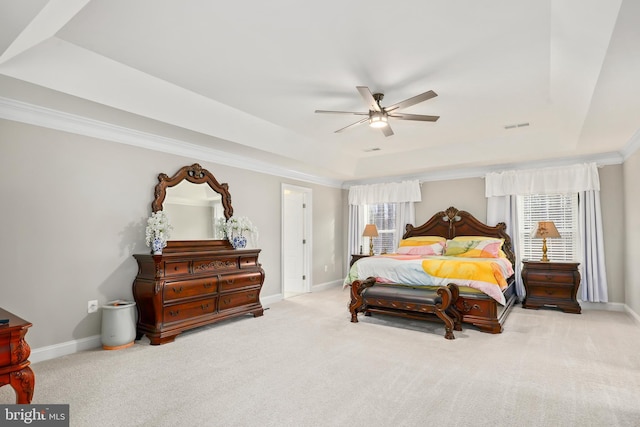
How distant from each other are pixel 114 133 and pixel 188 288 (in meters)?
1.97

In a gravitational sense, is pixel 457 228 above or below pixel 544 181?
below

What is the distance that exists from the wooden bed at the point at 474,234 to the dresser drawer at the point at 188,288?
6.79 ft

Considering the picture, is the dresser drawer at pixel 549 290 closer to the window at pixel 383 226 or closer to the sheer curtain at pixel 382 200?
the sheer curtain at pixel 382 200

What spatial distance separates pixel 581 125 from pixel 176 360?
16.8 ft

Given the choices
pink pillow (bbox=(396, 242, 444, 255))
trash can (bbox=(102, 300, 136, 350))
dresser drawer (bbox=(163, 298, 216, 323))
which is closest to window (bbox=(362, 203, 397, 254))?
pink pillow (bbox=(396, 242, 444, 255))

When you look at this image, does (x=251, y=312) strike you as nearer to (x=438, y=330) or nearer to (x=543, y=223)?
(x=438, y=330)

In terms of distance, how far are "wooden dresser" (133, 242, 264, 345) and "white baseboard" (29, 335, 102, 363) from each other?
16.9 inches

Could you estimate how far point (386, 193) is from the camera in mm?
7293

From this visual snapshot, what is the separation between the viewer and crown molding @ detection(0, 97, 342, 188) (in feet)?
10.7

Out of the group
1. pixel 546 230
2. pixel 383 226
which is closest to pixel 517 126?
pixel 546 230

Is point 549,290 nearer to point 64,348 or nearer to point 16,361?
point 16,361

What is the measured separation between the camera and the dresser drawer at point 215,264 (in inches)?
169

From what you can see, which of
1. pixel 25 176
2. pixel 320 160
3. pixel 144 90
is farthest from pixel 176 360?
pixel 320 160

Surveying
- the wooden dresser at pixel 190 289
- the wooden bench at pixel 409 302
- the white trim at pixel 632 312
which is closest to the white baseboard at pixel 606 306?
the white trim at pixel 632 312
